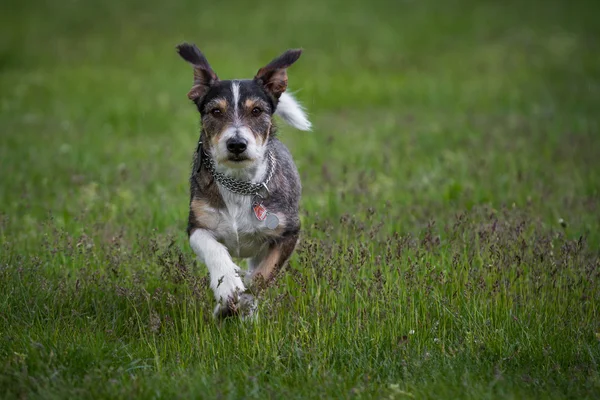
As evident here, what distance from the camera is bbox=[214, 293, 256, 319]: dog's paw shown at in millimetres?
5199

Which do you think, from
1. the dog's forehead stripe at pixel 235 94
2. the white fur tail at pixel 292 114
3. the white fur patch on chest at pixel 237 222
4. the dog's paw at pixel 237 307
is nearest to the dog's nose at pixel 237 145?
the dog's forehead stripe at pixel 235 94

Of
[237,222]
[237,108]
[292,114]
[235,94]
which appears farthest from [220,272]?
[292,114]

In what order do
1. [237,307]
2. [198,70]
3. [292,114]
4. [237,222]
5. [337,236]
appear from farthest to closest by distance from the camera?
[337,236] → [292,114] → [198,70] → [237,222] → [237,307]

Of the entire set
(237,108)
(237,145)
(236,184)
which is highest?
(237,108)

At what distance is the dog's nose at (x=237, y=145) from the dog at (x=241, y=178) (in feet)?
0.11

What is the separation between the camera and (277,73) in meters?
6.26

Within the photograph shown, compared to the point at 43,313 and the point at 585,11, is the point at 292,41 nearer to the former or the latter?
the point at 585,11

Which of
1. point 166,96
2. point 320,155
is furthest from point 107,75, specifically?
point 320,155

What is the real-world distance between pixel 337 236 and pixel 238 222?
4.84 ft

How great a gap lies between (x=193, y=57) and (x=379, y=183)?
3876 millimetres

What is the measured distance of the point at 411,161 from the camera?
432 inches

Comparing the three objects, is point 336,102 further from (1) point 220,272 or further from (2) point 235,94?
(1) point 220,272

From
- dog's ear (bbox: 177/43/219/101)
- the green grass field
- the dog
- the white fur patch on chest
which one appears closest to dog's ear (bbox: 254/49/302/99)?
the dog

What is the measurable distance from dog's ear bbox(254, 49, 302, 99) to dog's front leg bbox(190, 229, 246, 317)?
1360mm
